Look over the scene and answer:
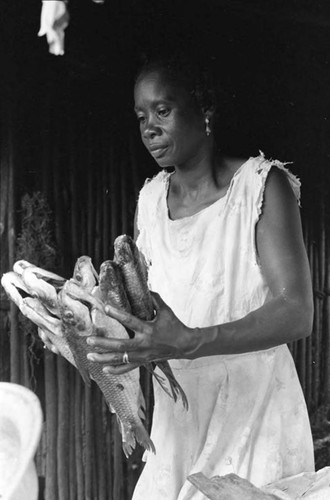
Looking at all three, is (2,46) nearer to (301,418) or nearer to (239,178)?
(239,178)

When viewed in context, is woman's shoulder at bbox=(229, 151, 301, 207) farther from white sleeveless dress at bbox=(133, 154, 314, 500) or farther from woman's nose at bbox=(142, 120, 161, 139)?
woman's nose at bbox=(142, 120, 161, 139)

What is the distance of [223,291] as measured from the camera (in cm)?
255

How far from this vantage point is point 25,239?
3.50 m

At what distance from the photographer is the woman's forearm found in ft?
6.89

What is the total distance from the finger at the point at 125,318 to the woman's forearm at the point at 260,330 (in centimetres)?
23

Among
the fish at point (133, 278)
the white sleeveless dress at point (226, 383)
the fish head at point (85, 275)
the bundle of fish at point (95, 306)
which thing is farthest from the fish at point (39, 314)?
the white sleeveless dress at point (226, 383)

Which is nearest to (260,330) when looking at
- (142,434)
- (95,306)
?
(142,434)

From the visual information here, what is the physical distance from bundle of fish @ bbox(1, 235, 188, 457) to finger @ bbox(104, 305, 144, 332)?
0.04 meters

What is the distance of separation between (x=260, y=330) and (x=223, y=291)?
0.35 meters

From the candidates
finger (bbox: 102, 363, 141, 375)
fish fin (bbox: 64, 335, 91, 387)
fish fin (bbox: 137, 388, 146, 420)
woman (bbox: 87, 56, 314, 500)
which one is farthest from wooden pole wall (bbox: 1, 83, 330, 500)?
finger (bbox: 102, 363, 141, 375)

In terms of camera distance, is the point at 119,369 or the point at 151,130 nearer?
the point at 119,369

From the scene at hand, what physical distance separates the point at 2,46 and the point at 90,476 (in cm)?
209

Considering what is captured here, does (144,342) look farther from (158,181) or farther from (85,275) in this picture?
(158,181)

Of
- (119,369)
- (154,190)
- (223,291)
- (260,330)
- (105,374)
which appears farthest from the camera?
(154,190)
